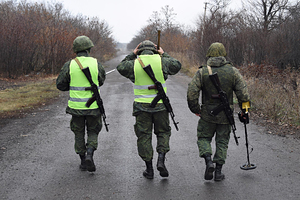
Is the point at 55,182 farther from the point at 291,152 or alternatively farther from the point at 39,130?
the point at 291,152

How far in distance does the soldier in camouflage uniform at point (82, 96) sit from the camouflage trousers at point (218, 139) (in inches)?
57.2

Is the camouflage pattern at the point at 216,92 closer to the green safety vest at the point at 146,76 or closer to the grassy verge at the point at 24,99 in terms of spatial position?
the green safety vest at the point at 146,76

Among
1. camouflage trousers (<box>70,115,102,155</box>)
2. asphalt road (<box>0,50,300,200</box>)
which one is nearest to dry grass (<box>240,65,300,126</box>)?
asphalt road (<box>0,50,300,200</box>)

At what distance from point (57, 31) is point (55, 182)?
17138 millimetres

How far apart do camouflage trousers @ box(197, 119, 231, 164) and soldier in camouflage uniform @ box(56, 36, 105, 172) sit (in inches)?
57.2

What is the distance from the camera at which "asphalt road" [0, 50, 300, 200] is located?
3598 millimetres

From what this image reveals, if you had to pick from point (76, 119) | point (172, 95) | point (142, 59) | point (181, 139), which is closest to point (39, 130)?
point (76, 119)

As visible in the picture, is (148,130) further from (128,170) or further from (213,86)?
(213,86)

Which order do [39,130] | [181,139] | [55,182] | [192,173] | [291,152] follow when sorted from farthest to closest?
[39,130], [181,139], [291,152], [192,173], [55,182]

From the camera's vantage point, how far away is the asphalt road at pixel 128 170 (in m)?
3.60

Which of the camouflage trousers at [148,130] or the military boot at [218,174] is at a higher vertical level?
the camouflage trousers at [148,130]

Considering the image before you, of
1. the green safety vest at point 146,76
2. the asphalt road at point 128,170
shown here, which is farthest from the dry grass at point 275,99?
the green safety vest at point 146,76

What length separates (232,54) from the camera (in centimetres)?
1573

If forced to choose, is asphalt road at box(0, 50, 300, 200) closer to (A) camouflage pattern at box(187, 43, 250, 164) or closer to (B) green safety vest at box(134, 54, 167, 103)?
(A) camouflage pattern at box(187, 43, 250, 164)
